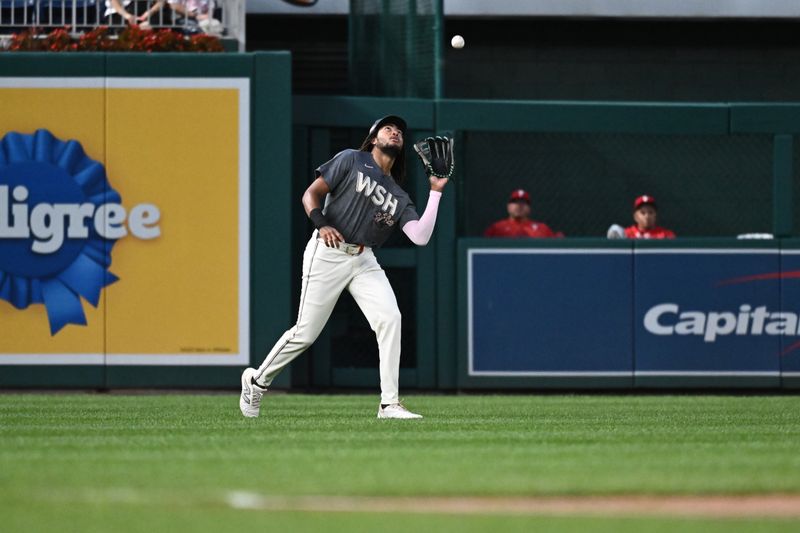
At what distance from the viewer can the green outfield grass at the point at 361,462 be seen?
197 inches

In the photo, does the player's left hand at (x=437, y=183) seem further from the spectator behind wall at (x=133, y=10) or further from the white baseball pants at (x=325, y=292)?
the spectator behind wall at (x=133, y=10)

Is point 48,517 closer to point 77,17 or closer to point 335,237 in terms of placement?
point 335,237

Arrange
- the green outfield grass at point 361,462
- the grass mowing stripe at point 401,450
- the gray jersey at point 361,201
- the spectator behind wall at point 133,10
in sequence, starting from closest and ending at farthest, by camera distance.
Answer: the green outfield grass at point 361,462
the grass mowing stripe at point 401,450
the gray jersey at point 361,201
the spectator behind wall at point 133,10

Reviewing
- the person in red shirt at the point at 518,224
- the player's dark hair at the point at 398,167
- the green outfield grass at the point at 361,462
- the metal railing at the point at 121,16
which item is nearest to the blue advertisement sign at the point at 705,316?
the person in red shirt at the point at 518,224

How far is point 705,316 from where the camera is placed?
1470 centimetres

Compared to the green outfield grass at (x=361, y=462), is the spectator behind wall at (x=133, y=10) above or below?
above

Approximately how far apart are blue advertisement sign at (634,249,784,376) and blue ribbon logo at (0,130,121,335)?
5206mm

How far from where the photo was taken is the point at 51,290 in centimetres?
1400

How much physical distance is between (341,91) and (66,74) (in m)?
5.36

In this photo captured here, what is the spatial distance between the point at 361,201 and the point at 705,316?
6028 millimetres

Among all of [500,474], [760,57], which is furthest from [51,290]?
[760,57]

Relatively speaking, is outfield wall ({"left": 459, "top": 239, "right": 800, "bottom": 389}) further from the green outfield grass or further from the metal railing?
the green outfield grass

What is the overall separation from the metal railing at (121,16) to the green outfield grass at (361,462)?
5.32 metres

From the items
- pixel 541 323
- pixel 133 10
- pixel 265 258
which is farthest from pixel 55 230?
pixel 541 323
